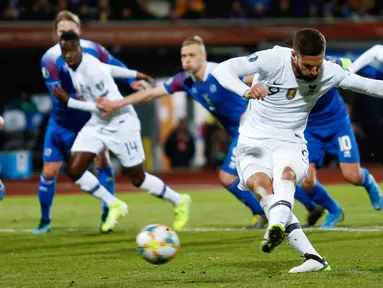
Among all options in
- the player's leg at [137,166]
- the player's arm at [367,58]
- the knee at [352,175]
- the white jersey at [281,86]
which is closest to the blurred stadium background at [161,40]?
the player's leg at [137,166]

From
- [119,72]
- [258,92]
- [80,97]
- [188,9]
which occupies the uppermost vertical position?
[258,92]

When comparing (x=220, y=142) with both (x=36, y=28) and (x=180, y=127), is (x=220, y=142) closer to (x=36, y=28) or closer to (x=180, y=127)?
(x=180, y=127)

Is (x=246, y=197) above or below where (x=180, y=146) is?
above

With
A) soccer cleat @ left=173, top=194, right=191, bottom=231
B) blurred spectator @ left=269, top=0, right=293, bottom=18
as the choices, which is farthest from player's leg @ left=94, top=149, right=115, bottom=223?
blurred spectator @ left=269, top=0, right=293, bottom=18

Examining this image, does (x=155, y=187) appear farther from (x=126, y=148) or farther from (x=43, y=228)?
(x=43, y=228)

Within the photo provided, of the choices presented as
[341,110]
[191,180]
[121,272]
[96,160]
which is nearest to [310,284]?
[121,272]

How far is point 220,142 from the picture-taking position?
2695 cm

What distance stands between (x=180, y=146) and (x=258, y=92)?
19.8 metres

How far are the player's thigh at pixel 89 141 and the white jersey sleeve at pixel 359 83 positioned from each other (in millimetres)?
4528

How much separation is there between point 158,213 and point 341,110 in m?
4.37

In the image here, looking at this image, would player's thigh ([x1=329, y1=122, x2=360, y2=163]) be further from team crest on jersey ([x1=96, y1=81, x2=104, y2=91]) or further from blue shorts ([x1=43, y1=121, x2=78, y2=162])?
blue shorts ([x1=43, y1=121, x2=78, y2=162])

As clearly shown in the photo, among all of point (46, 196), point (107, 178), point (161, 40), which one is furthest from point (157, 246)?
point (161, 40)

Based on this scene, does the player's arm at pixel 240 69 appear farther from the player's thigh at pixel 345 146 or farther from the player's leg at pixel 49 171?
the player's leg at pixel 49 171

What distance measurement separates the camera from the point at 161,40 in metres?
24.1
